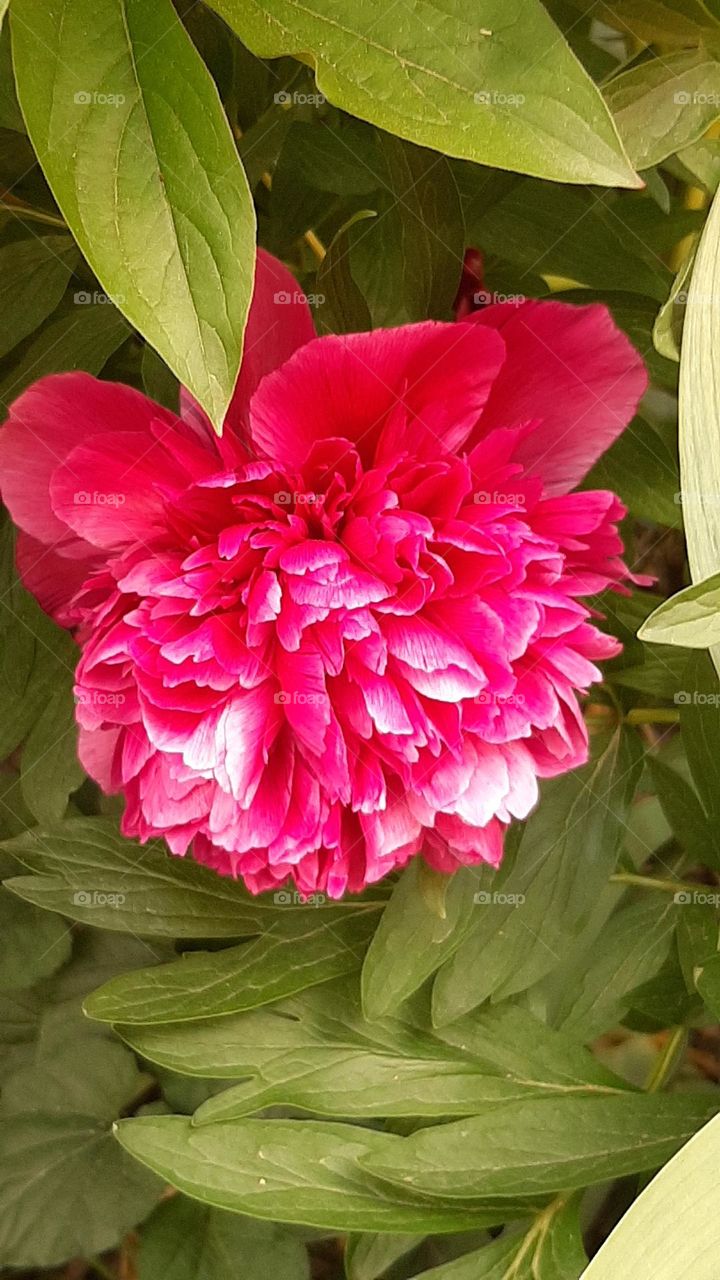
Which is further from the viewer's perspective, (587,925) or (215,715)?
(587,925)

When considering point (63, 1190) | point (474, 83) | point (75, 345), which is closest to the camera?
point (474, 83)

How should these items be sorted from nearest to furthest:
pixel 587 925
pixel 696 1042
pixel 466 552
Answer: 1. pixel 466 552
2. pixel 587 925
3. pixel 696 1042

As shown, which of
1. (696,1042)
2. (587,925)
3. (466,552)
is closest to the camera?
(466,552)

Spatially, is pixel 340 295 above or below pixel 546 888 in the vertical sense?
above

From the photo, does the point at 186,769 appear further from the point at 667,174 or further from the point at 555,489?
the point at 667,174

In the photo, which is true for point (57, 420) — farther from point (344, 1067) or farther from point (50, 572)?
point (344, 1067)

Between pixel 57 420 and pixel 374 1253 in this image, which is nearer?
pixel 57 420

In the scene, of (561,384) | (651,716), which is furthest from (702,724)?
(561,384)

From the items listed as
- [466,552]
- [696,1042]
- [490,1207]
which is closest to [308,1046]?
[490,1207]
